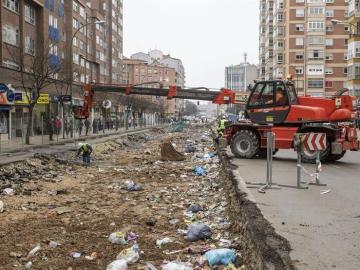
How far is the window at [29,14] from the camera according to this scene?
1827 inches

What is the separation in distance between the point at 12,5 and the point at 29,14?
4417 millimetres

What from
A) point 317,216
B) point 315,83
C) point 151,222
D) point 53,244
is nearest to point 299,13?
point 315,83

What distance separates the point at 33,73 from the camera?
34938 millimetres

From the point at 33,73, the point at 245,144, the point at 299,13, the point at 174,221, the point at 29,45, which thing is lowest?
the point at 174,221

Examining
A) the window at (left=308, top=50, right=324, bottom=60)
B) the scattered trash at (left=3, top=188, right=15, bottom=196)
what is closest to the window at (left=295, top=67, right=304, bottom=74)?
the window at (left=308, top=50, right=324, bottom=60)

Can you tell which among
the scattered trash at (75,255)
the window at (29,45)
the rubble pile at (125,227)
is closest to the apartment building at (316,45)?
the window at (29,45)

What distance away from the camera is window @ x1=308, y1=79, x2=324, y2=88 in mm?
88938

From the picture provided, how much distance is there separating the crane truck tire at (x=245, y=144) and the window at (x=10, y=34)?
2727cm

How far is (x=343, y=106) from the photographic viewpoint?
720 inches

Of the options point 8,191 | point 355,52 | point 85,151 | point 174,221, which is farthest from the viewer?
point 355,52

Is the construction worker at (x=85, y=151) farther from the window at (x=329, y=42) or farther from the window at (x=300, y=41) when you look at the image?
the window at (x=329, y=42)

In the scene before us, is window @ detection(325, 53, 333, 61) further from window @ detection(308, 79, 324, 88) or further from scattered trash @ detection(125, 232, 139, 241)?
scattered trash @ detection(125, 232, 139, 241)

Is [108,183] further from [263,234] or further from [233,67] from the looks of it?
[233,67]

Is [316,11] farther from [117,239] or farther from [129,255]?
[129,255]
